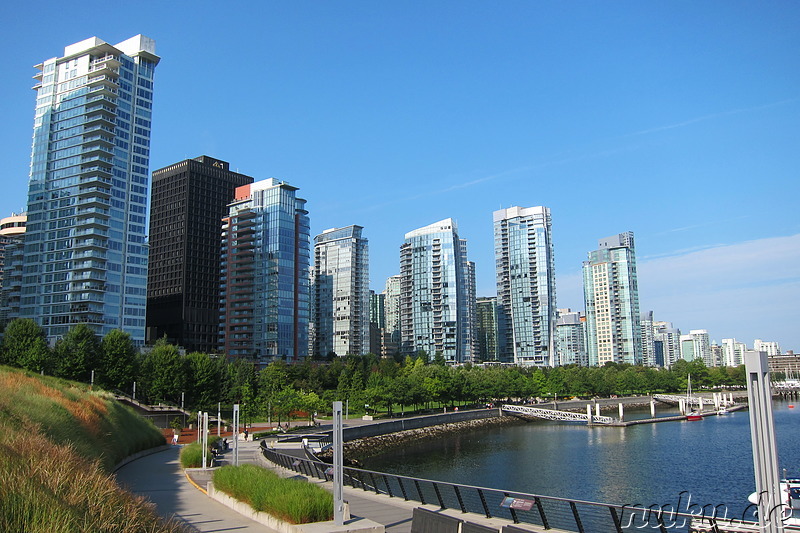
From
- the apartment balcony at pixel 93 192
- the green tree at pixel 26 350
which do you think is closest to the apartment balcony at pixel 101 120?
the apartment balcony at pixel 93 192

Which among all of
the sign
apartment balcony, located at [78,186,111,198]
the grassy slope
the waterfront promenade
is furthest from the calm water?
apartment balcony, located at [78,186,111,198]

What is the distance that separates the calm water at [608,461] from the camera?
4547cm

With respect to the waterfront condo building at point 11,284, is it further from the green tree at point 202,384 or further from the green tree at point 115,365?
the green tree at point 202,384

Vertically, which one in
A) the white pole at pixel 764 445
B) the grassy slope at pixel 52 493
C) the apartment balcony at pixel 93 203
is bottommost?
the grassy slope at pixel 52 493

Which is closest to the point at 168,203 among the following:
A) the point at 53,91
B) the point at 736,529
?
the point at 53,91

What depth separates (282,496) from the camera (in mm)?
16438

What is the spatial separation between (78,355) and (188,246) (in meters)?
106

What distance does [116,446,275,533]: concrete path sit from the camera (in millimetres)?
17453

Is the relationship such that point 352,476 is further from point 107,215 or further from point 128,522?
point 107,215

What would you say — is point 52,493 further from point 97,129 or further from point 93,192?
point 97,129

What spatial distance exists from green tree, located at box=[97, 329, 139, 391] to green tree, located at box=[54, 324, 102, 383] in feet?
2.81

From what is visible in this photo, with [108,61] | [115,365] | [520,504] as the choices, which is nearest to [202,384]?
[115,365]

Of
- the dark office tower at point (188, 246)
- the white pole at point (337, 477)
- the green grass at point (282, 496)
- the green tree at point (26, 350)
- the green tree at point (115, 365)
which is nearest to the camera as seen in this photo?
Answer: the white pole at point (337, 477)

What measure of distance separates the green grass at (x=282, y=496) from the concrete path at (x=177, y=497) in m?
0.56
